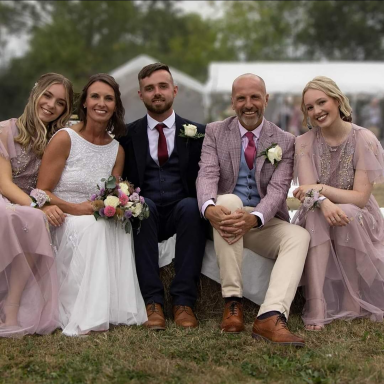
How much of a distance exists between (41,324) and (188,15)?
41888mm

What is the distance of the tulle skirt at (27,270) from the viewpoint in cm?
422

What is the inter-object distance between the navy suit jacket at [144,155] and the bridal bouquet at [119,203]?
35 centimetres

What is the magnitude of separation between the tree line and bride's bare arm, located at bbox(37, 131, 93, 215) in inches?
1346

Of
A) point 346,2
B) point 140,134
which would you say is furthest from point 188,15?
point 140,134

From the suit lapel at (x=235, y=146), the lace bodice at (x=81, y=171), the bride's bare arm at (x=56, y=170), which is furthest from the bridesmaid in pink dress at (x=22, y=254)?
the suit lapel at (x=235, y=146)

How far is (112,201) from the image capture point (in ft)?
14.3

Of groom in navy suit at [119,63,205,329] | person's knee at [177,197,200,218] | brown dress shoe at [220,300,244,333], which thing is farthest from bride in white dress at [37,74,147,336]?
brown dress shoe at [220,300,244,333]

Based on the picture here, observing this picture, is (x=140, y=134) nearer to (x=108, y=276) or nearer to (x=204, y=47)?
(x=108, y=276)

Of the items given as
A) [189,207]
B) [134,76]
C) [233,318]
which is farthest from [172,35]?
[233,318]

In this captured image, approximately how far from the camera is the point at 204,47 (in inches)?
1601

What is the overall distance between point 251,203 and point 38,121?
1773mm

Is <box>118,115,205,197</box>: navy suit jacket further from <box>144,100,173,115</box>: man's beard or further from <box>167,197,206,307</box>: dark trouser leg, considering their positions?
<box>167,197,206,307</box>: dark trouser leg

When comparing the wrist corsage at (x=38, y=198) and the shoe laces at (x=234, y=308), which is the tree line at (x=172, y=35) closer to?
the wrist corsage at (x=38, y=198)

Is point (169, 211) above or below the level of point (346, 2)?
below
